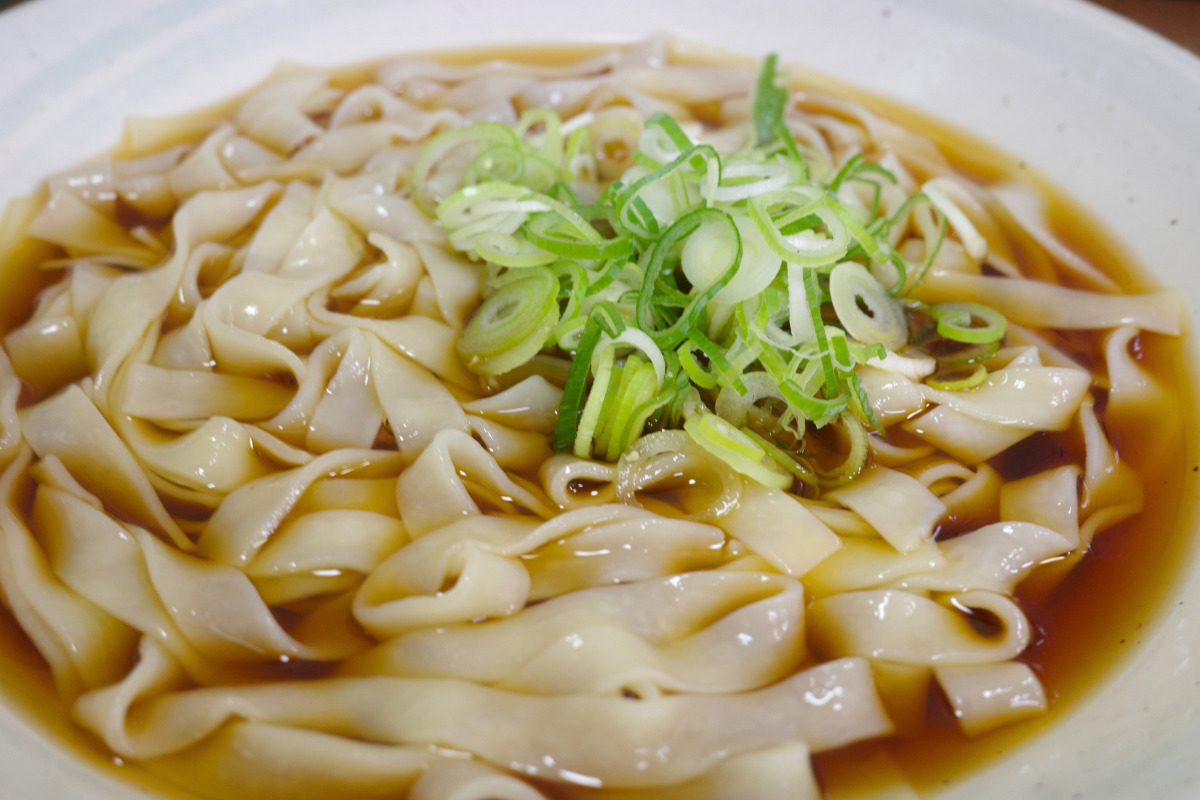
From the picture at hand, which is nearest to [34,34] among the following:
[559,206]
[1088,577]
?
[559,206]

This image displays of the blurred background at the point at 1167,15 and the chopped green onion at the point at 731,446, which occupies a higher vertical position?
the blurred background at the point at 1167,15

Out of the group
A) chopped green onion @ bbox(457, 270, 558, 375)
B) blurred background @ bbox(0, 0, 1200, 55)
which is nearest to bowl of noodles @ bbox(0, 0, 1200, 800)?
chopped green onion @ bbox(457, 270, 558, 375)

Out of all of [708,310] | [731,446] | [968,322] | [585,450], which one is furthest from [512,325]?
[968,322]

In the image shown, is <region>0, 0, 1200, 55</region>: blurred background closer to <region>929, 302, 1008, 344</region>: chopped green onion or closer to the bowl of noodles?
the bowl of noodles

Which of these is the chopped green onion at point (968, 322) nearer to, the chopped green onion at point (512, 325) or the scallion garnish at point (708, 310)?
the scallion garnish at point (708, 310)

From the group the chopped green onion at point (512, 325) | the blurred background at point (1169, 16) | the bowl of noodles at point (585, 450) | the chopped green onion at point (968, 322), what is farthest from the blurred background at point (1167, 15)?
the chopped green onion at point (512, 325)

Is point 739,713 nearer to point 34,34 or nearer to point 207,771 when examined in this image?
point 207,771
